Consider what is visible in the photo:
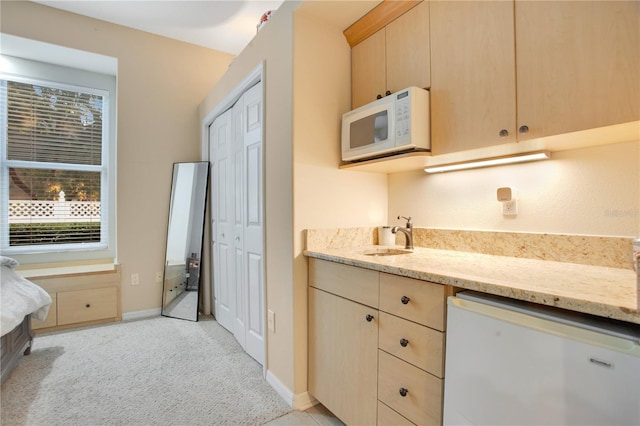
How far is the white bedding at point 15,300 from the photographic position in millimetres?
1946

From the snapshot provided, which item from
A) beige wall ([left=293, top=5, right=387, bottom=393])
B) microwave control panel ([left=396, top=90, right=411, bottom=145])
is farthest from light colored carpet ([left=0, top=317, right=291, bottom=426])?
microwave control panel ([left=396, top=90, right=411, bottom=145])

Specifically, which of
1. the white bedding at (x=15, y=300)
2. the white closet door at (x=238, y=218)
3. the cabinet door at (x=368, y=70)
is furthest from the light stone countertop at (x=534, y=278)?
the white bedding at (x=15, y=300)

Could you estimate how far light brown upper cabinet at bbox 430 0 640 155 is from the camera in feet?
3.34

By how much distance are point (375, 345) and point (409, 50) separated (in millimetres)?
1493

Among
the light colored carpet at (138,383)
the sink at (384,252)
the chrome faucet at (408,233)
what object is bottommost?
the light colored carpet at (138,383)

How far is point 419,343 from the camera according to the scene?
1189 millimetres

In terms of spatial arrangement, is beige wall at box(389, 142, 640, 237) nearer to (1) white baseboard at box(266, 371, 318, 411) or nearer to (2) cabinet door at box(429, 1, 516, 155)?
(2) cabinet door at box(429, 1, 516, 155)

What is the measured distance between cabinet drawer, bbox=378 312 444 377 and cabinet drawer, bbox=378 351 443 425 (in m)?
0.03

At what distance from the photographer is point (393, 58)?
1.75 meters

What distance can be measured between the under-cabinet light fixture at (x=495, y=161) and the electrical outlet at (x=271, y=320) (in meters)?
1.33

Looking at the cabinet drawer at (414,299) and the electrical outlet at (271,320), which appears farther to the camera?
the electrical outlet at (271,320)

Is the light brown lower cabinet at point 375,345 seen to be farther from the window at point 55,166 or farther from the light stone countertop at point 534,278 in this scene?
the window at point 55,166

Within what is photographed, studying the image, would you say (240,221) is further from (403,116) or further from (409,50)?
(409,50)

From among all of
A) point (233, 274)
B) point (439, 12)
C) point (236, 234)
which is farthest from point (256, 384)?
point (439, 12)
